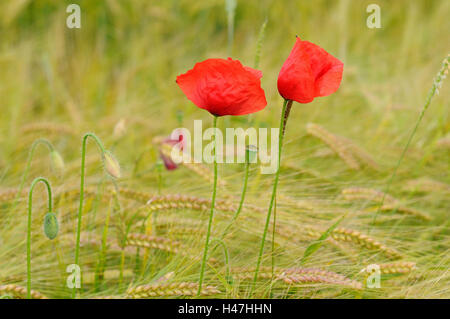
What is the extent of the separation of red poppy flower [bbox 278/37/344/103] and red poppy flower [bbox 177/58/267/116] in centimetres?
3

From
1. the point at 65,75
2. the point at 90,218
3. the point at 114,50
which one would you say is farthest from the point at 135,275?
the point at 114,50

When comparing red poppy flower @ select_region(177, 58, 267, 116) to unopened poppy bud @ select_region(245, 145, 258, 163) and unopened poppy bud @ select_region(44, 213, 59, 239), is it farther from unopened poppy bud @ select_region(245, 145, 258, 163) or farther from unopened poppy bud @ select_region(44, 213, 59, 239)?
unopened poppy bud @ select_region(44, 213, 59, 239)

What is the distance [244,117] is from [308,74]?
2.37ft

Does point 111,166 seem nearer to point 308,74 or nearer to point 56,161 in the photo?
point 56,161

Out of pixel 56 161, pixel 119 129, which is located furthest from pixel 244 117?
pixel 56 161

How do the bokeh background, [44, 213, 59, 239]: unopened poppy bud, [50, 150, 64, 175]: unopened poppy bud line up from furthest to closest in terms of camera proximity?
1. the bokeh background
2. [50, 150, 64, 175]: unopened poppy bud
3. [44, 213, 59, 239]: unopened poppy bud

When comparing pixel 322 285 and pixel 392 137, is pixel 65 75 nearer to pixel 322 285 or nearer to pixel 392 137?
pixel 392 137

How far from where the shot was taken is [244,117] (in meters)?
1.29

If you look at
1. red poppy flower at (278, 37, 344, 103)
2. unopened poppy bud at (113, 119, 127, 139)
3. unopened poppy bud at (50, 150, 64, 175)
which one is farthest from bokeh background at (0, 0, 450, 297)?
red poppy flower at (278, 37, 344, 103)

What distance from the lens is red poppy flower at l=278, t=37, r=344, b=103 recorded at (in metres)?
0.57

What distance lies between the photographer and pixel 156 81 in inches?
74.3

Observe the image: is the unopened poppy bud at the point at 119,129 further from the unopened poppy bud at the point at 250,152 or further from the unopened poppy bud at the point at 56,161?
the unopened poppy bud at the point at 250,152

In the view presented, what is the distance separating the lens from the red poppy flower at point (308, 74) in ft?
1.86
